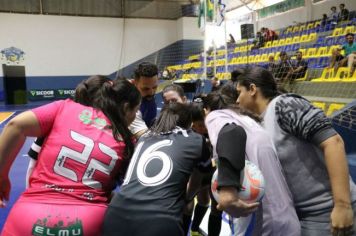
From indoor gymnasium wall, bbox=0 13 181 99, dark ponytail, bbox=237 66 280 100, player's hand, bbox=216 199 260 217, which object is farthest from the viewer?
indoor gymnasium wall, bbox=0 13 181 99

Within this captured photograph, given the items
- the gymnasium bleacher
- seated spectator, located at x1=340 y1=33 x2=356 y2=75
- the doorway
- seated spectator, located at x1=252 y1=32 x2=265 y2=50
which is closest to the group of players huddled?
the gymnasium bleacher

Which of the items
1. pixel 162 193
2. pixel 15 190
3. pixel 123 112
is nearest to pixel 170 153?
pixel 162 193

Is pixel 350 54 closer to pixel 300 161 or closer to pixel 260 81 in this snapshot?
pixel 260 81

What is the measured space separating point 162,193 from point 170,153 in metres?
0.17

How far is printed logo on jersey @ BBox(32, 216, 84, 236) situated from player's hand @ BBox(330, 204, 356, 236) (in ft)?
3.39

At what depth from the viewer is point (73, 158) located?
4.86 ft

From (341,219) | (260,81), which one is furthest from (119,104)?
(341,219)

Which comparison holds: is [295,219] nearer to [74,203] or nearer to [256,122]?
[256,122]

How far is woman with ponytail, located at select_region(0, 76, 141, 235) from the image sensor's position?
143 centimetres

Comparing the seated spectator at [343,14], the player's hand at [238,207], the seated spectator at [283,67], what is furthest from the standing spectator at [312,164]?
the seated spectator at [343,14]

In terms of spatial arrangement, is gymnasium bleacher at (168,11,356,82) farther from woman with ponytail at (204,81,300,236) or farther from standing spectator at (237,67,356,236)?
woman with ponytail at (204,81,300,236)

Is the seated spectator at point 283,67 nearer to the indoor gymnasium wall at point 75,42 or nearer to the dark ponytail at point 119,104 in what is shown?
the dark ponytail at point 119,104

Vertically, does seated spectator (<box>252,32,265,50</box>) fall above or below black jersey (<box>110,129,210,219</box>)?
above

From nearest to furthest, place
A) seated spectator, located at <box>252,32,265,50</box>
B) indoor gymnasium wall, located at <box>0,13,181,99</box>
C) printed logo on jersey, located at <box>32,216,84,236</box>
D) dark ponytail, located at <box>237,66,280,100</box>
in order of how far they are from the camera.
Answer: printed logo on jersey, located at <box>32,216,84,236</box> → dark ponytail, located at <box>237,66,280,100</box> → seated spectator, located at <box>252,32,265,50</box> → indoor gymnasium wall, located at <box>0,13,181,99</box>
